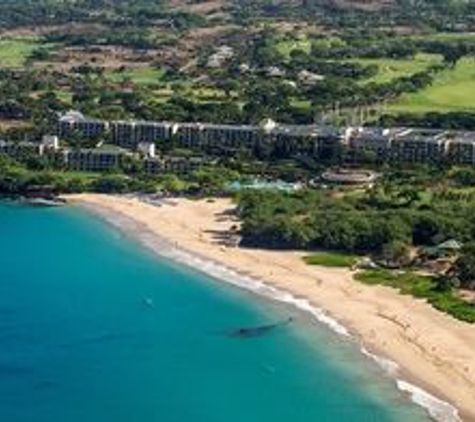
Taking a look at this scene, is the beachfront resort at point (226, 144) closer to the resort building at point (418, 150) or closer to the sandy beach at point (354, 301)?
the resort building at point (418, 150)

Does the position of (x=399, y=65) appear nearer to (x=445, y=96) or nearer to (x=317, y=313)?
(x=445, y=96)

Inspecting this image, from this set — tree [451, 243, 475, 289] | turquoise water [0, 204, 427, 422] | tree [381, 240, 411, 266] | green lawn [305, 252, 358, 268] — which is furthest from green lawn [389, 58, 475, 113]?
tree [451, 243, 475, 289]

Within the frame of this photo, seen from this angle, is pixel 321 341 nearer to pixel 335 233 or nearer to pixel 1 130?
pixel 335 233

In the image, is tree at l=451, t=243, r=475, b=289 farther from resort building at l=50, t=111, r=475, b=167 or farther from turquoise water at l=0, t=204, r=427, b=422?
resort building at l=50, t=111, r=475, b=167

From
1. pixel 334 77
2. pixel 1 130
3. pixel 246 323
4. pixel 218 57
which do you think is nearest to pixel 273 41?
pixel 218 57

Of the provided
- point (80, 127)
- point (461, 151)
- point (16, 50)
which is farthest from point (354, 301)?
point (16, 50)

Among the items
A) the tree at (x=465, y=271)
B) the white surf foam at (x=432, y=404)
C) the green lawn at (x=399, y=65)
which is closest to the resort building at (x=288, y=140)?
the green lawn at (x=399, y=65)

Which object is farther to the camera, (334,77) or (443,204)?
(334,77)
